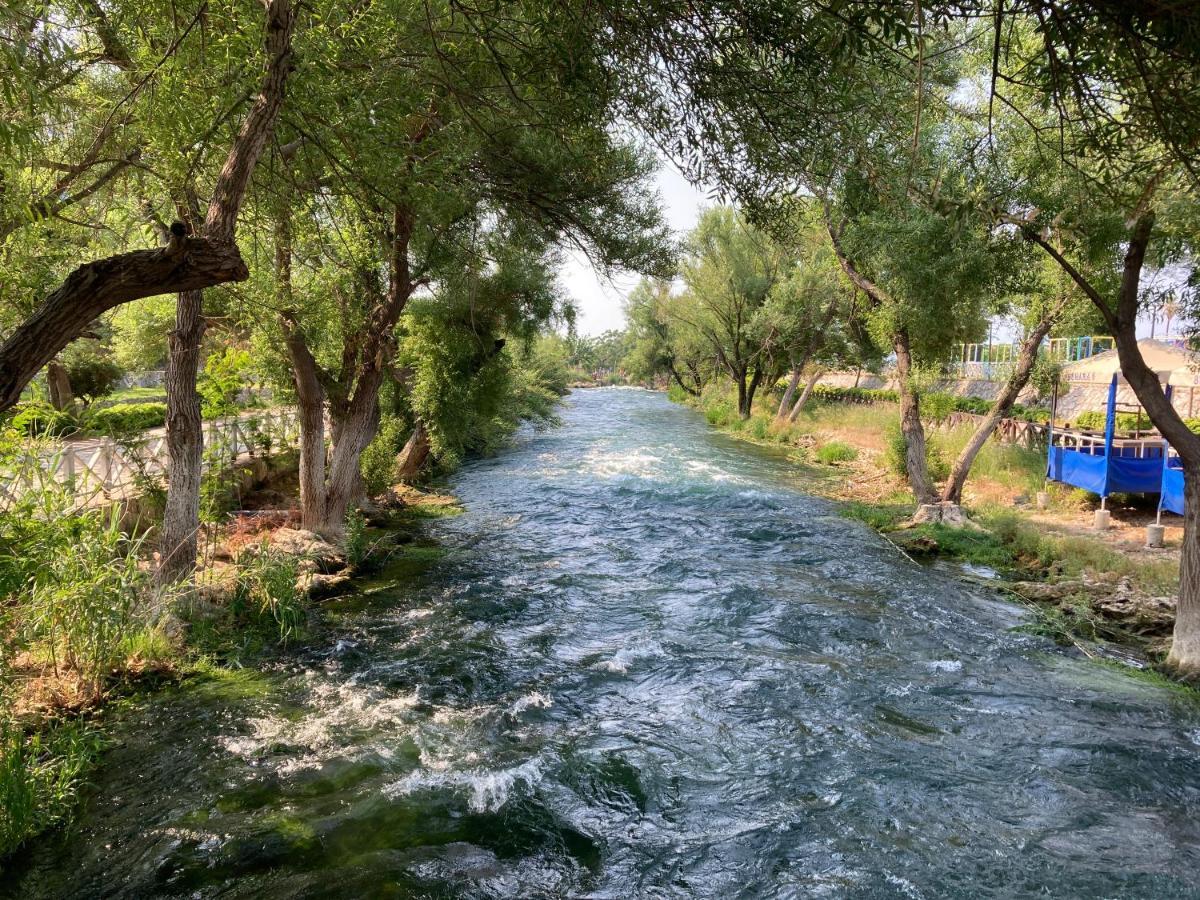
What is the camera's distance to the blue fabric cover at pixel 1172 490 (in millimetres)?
11797

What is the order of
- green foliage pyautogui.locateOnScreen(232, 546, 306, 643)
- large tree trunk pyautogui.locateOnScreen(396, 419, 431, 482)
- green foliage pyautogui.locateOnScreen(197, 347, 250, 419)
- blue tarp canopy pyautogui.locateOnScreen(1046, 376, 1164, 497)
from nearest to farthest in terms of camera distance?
green foliage pyautogui.locateOnScreen(232, 546, 306, 643) → green foliage pyautogui.locateOnScreen(197, 347, 250, 419) → blue tarp canopy pyautogui.locateOnScreen(1046, 376, 1164, 497) → large tree trunk pyautogui.locateOnScreen(396, 419, 431, 482)

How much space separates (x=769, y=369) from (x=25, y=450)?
3100 cm

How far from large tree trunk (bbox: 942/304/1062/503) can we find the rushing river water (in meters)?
4.30

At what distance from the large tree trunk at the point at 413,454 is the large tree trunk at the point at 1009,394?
38.1ft

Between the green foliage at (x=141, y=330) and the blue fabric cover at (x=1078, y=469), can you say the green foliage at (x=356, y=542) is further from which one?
the blue fabric cover at (x=1078, y=469)

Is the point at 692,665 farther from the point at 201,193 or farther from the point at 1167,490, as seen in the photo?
the point at 1167,490

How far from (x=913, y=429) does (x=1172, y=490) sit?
4.26 metres

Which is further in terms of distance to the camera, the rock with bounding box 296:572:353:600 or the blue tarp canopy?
the blue tarp canopy

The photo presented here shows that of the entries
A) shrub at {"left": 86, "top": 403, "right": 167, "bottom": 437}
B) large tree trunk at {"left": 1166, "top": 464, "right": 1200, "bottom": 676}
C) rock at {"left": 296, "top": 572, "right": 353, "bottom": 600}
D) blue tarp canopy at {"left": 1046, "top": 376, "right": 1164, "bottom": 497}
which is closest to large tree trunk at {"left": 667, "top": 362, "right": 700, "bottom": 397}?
blue tarp canopy at {"left": 1046, "top": 376, "right": 1164, "bottom": 497}

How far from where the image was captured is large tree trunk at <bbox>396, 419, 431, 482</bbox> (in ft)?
60.5

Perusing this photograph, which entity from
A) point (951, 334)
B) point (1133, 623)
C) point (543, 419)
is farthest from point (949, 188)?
point (543, 419)

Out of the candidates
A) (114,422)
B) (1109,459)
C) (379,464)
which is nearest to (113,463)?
(114,422)

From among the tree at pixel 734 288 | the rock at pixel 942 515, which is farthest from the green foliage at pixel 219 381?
the tree at pixel 734 288

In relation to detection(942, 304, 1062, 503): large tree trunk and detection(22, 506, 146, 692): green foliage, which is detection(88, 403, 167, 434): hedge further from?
detection(942, 304, 1062, 503): large tree trunk
